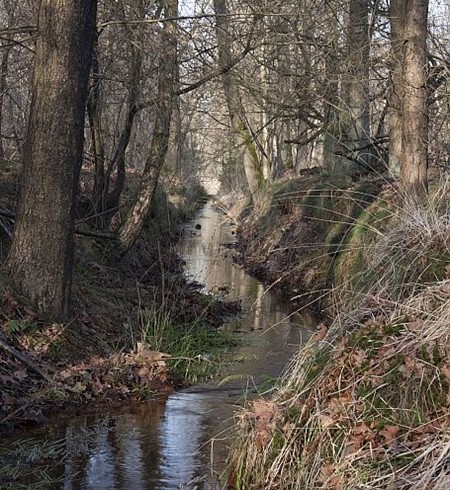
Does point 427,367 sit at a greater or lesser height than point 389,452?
greater

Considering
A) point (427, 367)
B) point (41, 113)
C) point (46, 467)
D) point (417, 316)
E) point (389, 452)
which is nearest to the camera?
point (389, 452)

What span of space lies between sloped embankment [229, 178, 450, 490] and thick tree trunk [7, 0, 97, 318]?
3490 millimetres

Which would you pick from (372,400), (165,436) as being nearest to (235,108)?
(165,436)

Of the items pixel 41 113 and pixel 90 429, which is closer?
pixel 90 429

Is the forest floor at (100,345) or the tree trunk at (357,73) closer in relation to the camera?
the forest floor at (100,345)

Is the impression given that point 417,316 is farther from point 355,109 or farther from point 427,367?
point 355,109

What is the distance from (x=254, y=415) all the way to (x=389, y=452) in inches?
52.3

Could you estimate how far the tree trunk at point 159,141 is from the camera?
11.4m

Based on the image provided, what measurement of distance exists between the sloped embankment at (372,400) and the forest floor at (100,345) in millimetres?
2550

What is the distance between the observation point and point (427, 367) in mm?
5000

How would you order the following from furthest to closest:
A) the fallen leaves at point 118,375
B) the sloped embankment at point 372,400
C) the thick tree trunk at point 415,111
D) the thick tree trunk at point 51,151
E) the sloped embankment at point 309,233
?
the sloped embankment at point 309,233, the thick tree trunk at point 415,111, the thick tree trunk at point 51,151, the fallen leaves at point 118,375, the sloped embankment at point 372,400

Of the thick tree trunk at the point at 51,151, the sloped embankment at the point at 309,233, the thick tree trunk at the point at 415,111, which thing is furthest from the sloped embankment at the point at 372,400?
the thick tree trunk at the point at 415,111

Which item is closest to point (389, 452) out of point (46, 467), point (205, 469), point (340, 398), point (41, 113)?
point (340, 398)

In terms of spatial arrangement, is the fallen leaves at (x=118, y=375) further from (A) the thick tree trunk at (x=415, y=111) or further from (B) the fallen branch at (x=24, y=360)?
(A) the thick tree trunk at (x=415, y=111)
